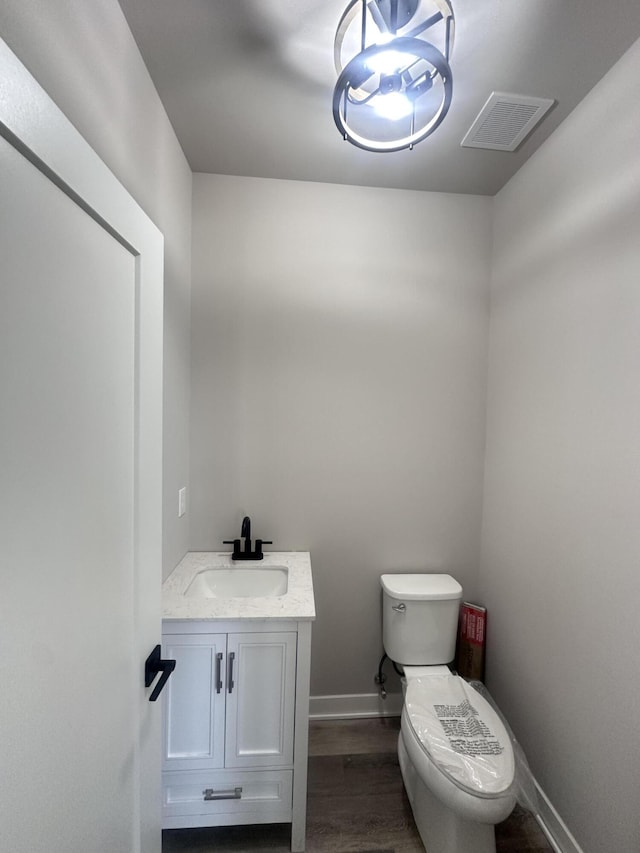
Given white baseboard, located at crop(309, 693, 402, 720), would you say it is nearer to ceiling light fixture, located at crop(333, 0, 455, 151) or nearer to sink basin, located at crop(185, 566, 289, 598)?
sink basin, located at crop(185, 566, 289, 598)

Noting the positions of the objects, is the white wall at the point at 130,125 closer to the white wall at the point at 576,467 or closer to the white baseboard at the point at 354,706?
the white baseboard at the point at 354,706

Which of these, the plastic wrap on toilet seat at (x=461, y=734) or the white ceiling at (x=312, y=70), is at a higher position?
the white ceiling at (x=312, y=70)

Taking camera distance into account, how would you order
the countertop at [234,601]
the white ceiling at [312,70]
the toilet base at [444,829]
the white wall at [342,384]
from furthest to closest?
the white wall at [342,384] → the countertop at [234,601] → the toilet base at [444,829] → the white ceiling at [312,70]

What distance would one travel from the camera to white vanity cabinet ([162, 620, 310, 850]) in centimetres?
131

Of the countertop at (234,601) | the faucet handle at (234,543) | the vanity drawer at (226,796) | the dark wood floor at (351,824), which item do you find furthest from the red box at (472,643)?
the faucet handle at (234,543)

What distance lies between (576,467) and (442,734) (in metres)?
1.07

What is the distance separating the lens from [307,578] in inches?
62.7

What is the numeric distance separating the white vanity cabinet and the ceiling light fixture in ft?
5.54

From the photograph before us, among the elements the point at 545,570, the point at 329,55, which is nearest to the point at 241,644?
the point at 545,570

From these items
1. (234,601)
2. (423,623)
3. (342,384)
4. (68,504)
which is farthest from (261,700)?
(342,384)

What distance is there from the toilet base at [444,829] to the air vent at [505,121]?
2.47 metres

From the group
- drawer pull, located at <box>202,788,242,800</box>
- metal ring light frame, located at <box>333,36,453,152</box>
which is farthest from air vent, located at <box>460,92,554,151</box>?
drawer pull, located at <box>202,788,242,800</box>

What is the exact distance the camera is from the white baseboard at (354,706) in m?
1.91

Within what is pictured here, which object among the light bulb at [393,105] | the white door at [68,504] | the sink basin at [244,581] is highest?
the light bulb at [393,105]
